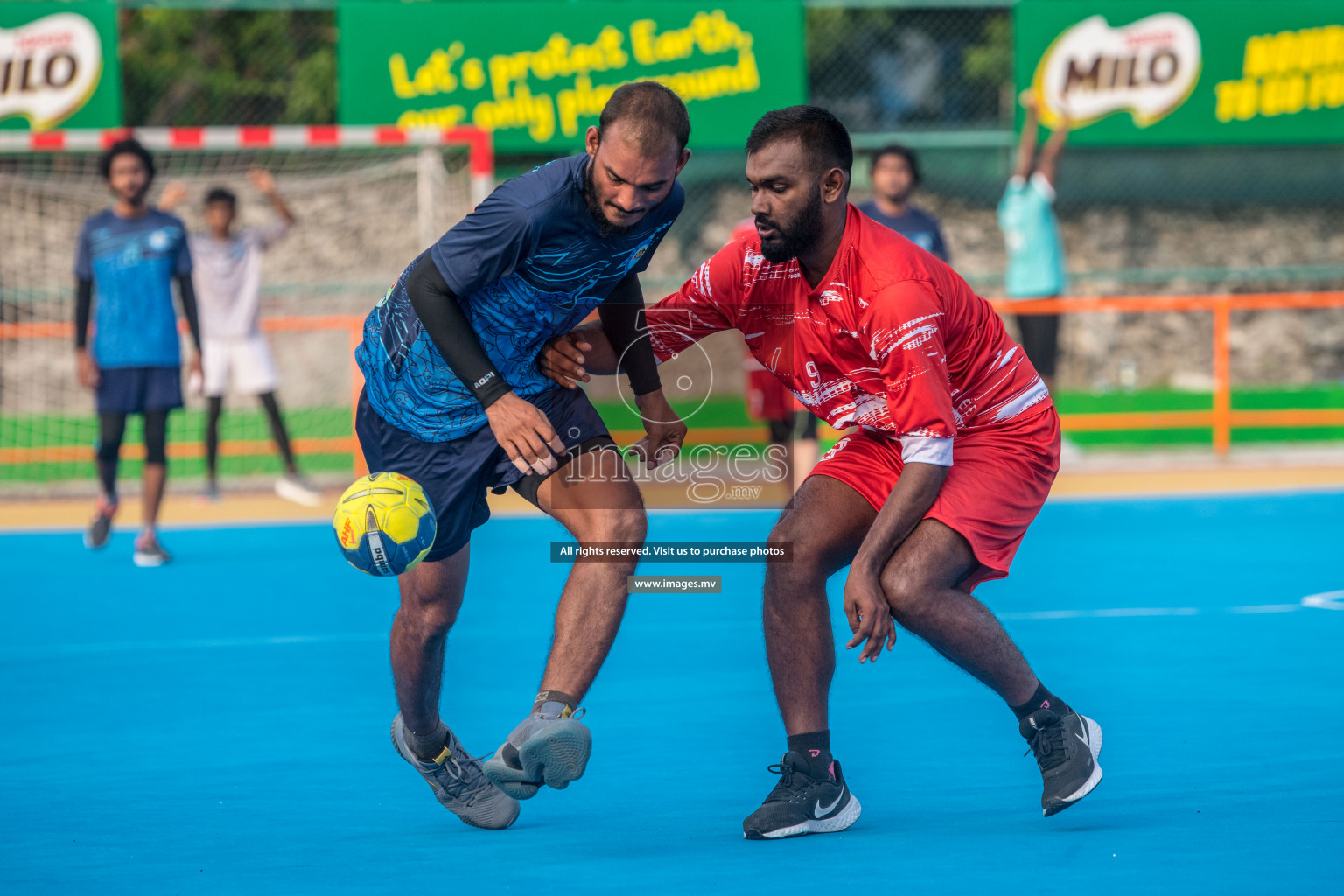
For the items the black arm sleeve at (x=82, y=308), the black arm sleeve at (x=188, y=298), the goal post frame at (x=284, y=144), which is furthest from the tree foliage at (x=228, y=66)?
the black arm sleeve at (x=188, y=298)

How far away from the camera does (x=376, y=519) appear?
3803 millimetres

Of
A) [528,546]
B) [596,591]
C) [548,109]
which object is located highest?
[548,109]

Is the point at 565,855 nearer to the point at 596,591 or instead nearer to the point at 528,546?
the point at 596,591

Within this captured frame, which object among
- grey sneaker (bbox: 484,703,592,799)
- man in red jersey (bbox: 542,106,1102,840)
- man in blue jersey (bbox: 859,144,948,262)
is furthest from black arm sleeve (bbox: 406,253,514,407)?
man in blue jersey (bbox: 859,144,948,262)

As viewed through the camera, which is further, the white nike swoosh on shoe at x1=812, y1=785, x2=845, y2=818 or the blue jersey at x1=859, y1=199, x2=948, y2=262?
the blue jersey at x1=859, y1=199, x2=948, y2=262

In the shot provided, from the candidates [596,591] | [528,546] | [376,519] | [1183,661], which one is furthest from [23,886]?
[528,546]

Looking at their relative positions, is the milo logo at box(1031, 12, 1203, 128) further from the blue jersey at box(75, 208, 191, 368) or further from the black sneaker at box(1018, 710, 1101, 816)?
the black sneaker at box(1018, 710, 1101, 816)

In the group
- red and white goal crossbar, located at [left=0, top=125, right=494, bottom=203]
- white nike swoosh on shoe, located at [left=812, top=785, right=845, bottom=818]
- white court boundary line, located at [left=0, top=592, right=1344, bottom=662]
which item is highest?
red and white goal crossbar, located at [left=0, top=125, right=494, bottom=203]

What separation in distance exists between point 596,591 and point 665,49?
433 inches

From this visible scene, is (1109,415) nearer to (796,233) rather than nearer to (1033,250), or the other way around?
(1033,250)

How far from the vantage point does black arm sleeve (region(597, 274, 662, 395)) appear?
4172 mm

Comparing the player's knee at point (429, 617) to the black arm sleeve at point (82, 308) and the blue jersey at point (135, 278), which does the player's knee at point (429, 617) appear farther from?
the black arm sleeve at point (82, 308)

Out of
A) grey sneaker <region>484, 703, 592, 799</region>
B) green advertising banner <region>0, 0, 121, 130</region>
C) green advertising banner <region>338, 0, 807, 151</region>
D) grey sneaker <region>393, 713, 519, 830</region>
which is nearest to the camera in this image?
grey sneaker <region>484, 703, 592, 799</region>

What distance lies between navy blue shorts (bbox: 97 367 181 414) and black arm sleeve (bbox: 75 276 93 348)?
23 centimetres
